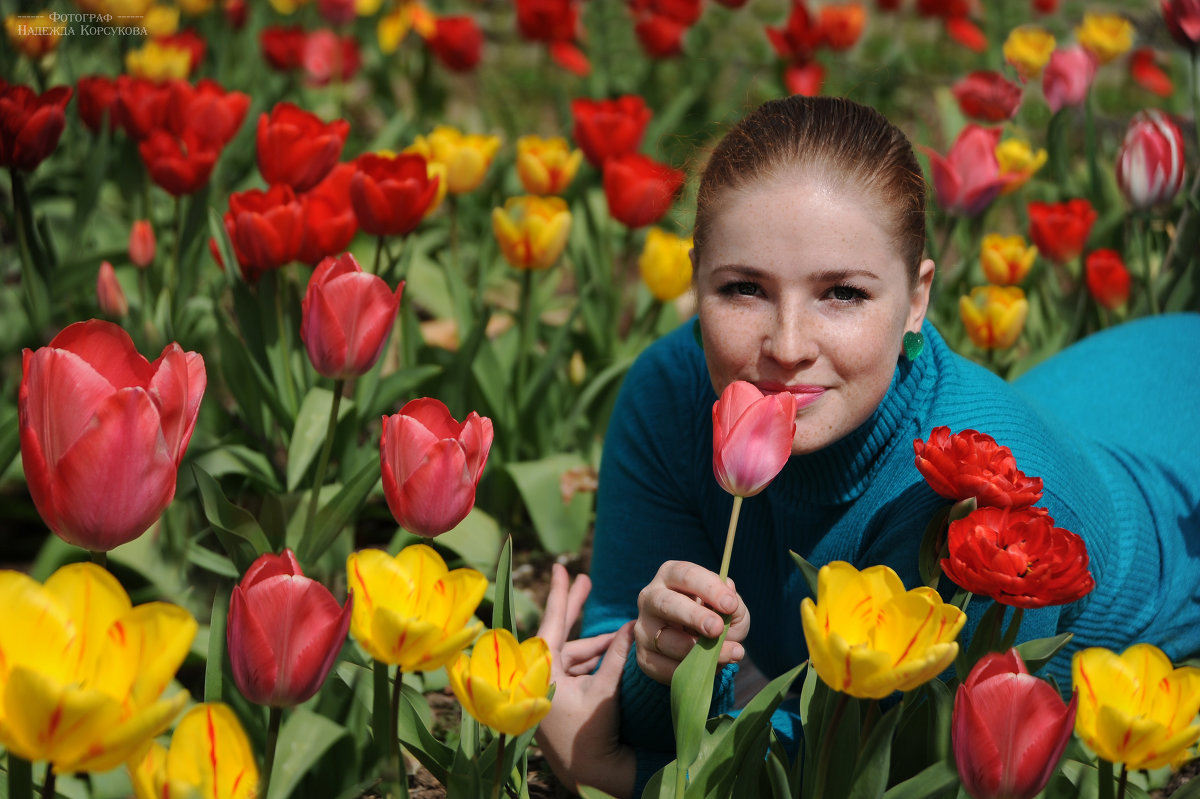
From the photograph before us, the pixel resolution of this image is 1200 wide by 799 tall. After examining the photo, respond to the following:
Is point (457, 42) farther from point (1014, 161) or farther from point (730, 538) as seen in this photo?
point (730, 538)

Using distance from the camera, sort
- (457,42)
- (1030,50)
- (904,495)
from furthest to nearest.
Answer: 1. (457,42)
2. (1030,50)
3. (904,495)

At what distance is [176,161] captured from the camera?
7.45ft

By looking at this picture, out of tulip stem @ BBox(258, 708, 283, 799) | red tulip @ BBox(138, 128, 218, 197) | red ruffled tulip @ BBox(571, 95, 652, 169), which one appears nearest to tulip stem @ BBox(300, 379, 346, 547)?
tulip stem @ BBox(258, 708, 283, 799)

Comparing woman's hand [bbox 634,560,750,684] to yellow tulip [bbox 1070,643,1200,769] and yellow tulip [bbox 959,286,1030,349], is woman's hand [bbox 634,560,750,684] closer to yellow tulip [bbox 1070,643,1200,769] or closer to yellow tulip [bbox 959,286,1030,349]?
yellow tulip [bbox 1070,643,1200,769]

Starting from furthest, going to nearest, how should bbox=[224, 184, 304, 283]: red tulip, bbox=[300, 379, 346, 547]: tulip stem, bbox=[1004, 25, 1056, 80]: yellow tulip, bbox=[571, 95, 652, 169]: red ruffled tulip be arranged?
bbox=[1004, 25, 1056, 80]: yellow tulip, bbox=[571, 95, 652, 169]: red ruffled tulip, bbox=[224, 184, 304, 283]: red tulip, bbox=[300, 379, 346, 547]: tulip stem

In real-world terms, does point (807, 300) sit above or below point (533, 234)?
above

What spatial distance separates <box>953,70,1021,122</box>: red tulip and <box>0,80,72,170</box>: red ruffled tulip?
2.26m

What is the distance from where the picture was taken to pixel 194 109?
246 cm

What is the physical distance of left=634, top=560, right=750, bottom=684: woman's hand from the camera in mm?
1299

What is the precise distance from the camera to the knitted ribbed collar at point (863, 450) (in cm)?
167

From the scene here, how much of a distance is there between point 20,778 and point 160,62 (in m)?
2.84

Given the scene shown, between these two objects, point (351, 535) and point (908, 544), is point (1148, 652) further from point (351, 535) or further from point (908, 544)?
point (351, 535)

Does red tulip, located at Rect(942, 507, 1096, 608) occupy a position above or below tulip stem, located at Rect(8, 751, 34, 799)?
above

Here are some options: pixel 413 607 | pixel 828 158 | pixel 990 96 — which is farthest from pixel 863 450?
pixel 990 96
